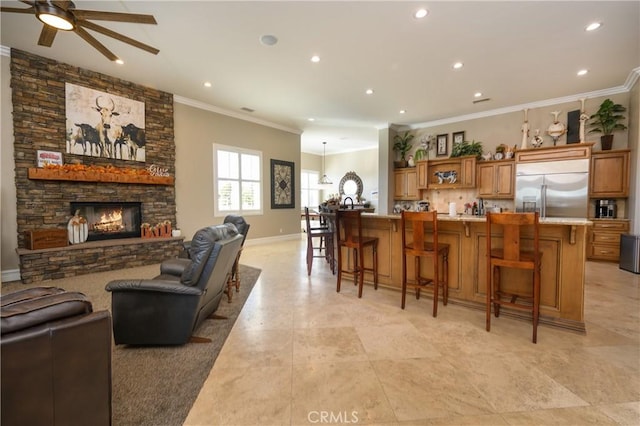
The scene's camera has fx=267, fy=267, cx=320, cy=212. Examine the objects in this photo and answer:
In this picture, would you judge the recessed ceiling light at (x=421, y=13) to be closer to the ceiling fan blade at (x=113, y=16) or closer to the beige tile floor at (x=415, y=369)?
the ceiling fan blade at (x=113, y=16)

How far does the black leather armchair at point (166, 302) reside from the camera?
2.12 metres

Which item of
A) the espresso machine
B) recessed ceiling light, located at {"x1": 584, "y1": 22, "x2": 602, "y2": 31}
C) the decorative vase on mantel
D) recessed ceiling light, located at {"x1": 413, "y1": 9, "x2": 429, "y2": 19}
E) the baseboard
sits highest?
recessed ceiling light, located at {"x1": 584, "y1": 22, "x2": 602, "y2": 31}

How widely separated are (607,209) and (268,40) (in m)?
6.86

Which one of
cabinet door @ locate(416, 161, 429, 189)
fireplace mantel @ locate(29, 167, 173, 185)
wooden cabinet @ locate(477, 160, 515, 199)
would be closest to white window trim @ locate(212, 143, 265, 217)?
fireplace mantel @ locate(29, 167, 173, 185)

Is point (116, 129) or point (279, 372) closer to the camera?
point (279, 372)

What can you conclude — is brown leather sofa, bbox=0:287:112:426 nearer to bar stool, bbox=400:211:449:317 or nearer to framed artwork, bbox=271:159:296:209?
bar stool, bbox=400:211:449:317

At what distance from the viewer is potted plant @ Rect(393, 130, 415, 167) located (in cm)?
764

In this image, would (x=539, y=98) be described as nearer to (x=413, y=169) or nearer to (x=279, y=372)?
(x=413, y=169)

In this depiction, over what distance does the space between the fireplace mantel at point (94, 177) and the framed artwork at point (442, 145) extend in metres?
6.54

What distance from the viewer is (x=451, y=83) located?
486 cm

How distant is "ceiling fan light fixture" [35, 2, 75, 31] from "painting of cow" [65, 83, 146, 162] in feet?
8.47

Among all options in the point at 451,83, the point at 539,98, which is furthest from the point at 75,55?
the point at 539,98

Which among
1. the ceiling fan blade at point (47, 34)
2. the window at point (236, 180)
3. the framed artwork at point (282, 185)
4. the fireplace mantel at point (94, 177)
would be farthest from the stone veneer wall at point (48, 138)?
the framed artwork at point (282, 185)

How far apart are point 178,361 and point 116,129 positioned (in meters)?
4.71
